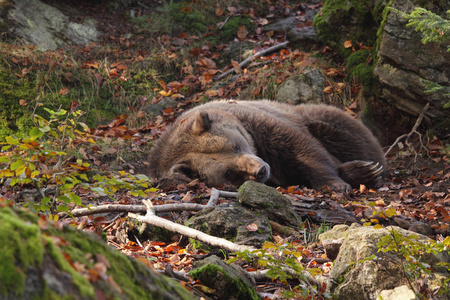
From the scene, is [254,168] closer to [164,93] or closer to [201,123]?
[201,123]

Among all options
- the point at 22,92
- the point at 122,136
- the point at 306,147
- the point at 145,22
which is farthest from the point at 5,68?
the point at 306,147

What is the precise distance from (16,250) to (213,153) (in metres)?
4.93

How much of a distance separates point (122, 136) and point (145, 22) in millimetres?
4132

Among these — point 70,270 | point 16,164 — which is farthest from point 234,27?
point 70,270

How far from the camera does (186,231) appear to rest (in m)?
3.46

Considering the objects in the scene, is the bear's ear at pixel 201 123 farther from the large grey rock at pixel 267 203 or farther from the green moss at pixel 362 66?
the green moss at pixel 362 66

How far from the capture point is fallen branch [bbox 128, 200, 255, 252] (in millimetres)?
3095

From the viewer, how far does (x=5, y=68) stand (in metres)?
8.57

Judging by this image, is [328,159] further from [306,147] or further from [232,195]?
[232,195]

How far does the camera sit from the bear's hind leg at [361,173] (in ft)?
21.5

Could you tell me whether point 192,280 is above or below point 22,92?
above

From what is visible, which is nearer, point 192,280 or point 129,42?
point 192,280

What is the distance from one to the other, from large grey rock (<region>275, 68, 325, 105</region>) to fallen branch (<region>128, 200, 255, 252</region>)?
524 centimetres

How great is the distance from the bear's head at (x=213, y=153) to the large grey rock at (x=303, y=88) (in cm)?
245
